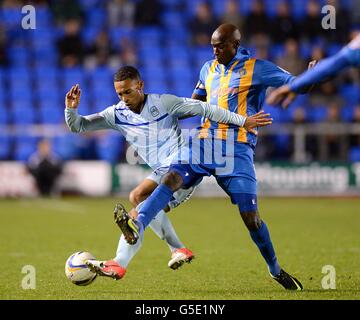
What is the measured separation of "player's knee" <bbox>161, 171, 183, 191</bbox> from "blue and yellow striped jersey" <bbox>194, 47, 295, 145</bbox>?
61cm

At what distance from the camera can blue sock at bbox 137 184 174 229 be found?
23.4 feet

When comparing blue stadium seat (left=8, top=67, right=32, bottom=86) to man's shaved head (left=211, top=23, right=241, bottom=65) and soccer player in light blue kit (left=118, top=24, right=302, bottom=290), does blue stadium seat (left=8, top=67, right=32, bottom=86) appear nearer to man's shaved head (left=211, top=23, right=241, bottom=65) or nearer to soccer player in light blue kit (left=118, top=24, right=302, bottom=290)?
soccer player in light blue kit (left=118, top=24, right=302, bottom=290)

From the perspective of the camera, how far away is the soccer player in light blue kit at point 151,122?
24.5 ft

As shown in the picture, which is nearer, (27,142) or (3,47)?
(27,142)

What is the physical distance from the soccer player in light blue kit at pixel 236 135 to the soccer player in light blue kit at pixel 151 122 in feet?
0.97

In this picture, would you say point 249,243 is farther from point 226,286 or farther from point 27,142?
point 27,142

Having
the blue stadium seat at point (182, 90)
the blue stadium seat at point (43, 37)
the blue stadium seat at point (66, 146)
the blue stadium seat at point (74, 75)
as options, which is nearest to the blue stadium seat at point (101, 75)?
the blue stadium seat at point (74, 75)

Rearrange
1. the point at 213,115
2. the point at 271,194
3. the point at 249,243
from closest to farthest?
the point at 213,115, the point at 249,243, the point at 271,194

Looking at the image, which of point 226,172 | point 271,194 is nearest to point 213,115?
point 226,172

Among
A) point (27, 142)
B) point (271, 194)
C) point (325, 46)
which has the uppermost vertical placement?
point (325, 46)

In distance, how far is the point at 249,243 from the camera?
11.7m

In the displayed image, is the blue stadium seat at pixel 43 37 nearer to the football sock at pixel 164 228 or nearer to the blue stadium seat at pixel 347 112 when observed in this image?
the blue stadium seat at pixel 347 112
